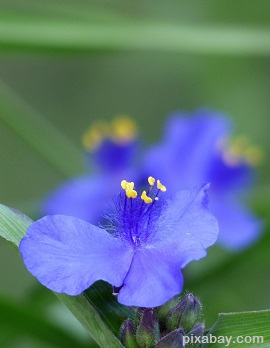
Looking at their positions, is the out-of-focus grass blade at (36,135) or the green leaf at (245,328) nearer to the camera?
the green leaf at (245,328)

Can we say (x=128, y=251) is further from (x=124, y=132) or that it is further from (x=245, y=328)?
(x=124, y=132)

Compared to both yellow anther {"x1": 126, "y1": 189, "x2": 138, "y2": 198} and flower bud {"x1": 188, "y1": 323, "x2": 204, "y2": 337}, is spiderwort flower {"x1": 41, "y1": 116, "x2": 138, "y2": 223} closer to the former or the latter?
yellow anther {"x1": 126, "y1": 189, "x2": 138, "y2": 198}

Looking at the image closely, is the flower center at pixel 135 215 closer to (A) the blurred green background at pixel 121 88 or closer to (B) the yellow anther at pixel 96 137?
(A) the blurred green background at pixel 121 88

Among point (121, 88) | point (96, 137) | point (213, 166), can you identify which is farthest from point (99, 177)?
point (121, 88)

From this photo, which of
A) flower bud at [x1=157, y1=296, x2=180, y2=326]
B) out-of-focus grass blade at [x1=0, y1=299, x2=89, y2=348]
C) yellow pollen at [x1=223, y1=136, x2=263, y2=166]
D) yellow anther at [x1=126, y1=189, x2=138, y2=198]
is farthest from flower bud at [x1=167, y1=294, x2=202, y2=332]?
yellow pollen at [x1=223, y1=136, x2=263, y2=166]

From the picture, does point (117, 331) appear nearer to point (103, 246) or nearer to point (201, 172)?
point (103, 246)

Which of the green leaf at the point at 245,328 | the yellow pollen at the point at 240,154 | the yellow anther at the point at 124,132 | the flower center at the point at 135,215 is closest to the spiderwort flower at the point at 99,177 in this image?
the yellow anther at the point at 124,132

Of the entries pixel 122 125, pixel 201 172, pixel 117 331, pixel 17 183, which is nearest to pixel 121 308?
pixel 117 331
